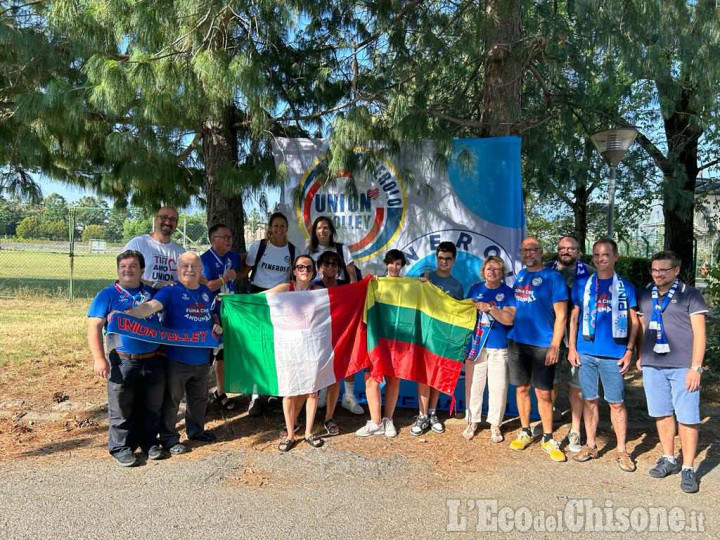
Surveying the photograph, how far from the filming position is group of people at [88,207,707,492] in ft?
13.3

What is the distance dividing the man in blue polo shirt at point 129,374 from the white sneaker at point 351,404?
72.7 inches

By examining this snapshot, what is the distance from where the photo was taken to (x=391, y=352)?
5.04m

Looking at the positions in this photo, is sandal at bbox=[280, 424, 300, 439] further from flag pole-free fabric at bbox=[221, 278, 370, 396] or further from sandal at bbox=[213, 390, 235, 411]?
sandal at bbox=[213, 390, 235, 411]

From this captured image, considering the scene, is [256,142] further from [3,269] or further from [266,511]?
[3,269]

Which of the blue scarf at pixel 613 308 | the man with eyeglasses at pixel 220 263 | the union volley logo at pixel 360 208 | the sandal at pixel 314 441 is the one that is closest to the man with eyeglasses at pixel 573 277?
the blue scarf at pixel 613 308

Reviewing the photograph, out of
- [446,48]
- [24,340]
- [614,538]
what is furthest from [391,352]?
[24,340]

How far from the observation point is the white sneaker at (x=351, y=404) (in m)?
5.46

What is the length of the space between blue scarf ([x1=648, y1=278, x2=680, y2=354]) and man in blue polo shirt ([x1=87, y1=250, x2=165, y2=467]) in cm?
369

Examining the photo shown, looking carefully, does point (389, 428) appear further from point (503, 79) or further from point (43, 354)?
point (43, 354)

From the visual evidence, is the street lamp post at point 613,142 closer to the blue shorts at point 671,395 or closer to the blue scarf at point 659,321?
the blue scarf at point 659,321

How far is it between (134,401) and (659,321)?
393 centimetres

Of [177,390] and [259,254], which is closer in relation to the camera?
[177,390]

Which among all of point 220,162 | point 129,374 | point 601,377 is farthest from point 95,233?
point 601,377

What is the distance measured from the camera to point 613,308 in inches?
167
